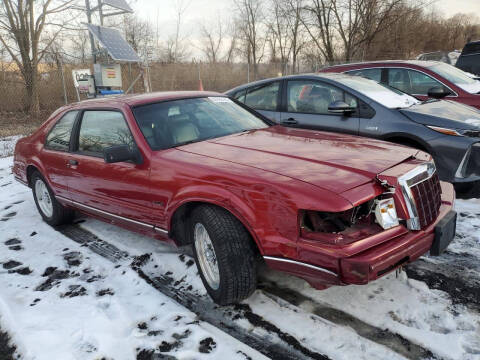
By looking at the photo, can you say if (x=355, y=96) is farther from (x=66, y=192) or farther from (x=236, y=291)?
(x=66, y=192)

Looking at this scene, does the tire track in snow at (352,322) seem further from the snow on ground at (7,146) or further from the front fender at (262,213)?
the snow on ground at (7,146)

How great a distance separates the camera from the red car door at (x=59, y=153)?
13.3 feet

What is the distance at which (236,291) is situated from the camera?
257cm

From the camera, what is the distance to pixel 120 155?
9.82 ft

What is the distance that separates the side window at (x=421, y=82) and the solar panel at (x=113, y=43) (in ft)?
22.8

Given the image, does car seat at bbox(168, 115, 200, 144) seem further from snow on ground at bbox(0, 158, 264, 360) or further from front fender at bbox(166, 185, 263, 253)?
snow on ground at bbox(0, 158, 264, 360)

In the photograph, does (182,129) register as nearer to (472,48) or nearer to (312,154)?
(312,154)

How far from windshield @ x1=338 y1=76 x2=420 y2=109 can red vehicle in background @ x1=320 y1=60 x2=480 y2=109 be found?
3.38 ft

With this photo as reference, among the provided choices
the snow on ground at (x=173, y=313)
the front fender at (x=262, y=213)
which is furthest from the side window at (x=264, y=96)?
the front fender at (x=262, y=213)

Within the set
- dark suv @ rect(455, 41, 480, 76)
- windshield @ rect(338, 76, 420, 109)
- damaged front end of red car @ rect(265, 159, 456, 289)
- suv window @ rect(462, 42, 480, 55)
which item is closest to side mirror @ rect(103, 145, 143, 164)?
damaged front end of red car @ rect(265, 159, 456, 289)

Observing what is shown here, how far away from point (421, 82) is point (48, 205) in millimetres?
5769

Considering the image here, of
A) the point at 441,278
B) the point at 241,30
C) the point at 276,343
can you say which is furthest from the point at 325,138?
the point at 241,30

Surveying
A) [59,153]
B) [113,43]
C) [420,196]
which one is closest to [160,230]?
[59,153]

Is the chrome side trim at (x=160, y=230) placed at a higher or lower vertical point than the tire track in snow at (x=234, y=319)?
higher
